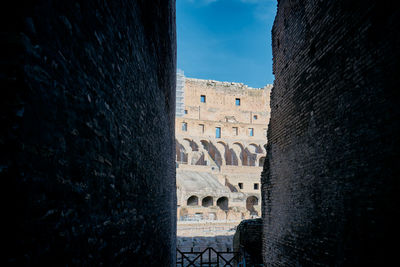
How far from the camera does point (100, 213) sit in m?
2.30

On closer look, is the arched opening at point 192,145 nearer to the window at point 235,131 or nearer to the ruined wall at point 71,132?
the window at point 235,131

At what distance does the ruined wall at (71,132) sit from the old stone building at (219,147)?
21429mm

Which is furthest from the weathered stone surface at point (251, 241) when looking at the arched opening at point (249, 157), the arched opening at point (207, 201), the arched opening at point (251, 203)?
the arched opening at point (249, 157)

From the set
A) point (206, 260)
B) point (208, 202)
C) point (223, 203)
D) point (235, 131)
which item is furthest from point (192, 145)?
point (206, 260)

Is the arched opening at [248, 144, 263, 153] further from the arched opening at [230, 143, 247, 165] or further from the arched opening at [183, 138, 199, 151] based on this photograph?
the arched opening at [183, 138, 199, 151]

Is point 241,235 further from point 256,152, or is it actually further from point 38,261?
point 256,152

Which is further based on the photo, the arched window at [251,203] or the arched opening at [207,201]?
the arched window at [251,203]

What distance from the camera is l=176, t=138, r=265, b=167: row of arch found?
35.5 meters

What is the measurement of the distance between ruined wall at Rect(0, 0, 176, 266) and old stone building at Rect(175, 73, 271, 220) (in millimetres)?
21429

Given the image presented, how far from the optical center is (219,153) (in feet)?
128

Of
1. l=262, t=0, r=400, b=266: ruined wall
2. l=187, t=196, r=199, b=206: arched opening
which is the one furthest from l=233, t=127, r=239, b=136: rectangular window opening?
l=262, t=0, r=400, b=266: ruined wall

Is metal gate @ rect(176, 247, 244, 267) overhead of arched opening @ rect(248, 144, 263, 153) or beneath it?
beneath

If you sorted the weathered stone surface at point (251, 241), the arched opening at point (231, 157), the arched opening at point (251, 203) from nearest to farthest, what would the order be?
the weathered stone surface at point (251, 241)
the arched opening at point (251, 203)
the arched opening at point (231, 157)

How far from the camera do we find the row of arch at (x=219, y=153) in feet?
116
